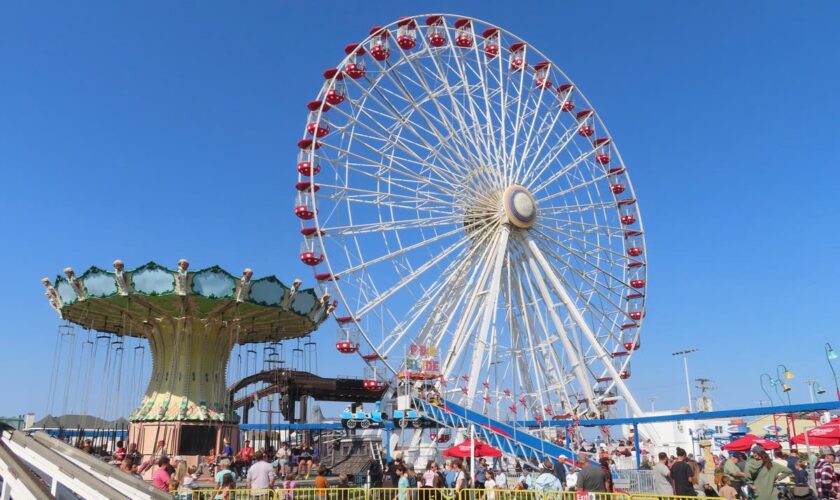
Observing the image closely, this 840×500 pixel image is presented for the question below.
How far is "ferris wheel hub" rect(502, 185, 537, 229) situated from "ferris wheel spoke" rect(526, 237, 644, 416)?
86cm

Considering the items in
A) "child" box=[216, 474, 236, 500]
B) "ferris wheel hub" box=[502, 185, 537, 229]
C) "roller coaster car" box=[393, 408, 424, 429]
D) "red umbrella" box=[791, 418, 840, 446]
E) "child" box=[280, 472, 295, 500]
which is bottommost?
"child" box=[280, 472, 295, 500]

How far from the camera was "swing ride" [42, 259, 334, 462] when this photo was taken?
66.3ft

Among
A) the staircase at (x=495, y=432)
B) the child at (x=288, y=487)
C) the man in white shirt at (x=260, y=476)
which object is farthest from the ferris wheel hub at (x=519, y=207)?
the man in white shirt at (x=260, y=476)

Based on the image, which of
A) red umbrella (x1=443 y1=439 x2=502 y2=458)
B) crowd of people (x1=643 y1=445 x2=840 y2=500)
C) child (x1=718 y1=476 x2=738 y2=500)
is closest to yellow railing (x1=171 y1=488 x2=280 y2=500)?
crowd of people (x1=643 y1=445 x2=840 y2=500)

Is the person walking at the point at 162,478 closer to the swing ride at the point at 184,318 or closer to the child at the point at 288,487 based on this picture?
the child at the point at 288,487

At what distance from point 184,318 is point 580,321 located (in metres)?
14.8

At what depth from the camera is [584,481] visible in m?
8.90

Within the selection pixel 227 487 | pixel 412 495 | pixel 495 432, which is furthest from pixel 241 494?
Answer: pixel 495 432

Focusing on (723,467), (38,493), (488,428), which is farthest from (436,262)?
(38,493)

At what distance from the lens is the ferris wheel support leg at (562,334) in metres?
26.3

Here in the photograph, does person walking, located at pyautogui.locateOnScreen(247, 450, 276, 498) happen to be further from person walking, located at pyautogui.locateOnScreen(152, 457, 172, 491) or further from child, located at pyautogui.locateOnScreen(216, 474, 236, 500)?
person walking, located at pyautogui.locateOnScreen(152, 457, 172, 491)

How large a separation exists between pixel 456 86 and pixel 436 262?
714 cm

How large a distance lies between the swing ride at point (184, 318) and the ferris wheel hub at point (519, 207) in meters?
7.81

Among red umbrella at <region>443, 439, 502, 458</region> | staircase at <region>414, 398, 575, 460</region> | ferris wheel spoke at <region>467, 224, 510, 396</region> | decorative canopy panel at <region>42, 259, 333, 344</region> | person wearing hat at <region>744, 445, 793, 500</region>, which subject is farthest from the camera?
ferris wheel spoke at <region>467, 224, 510, 396</region>
